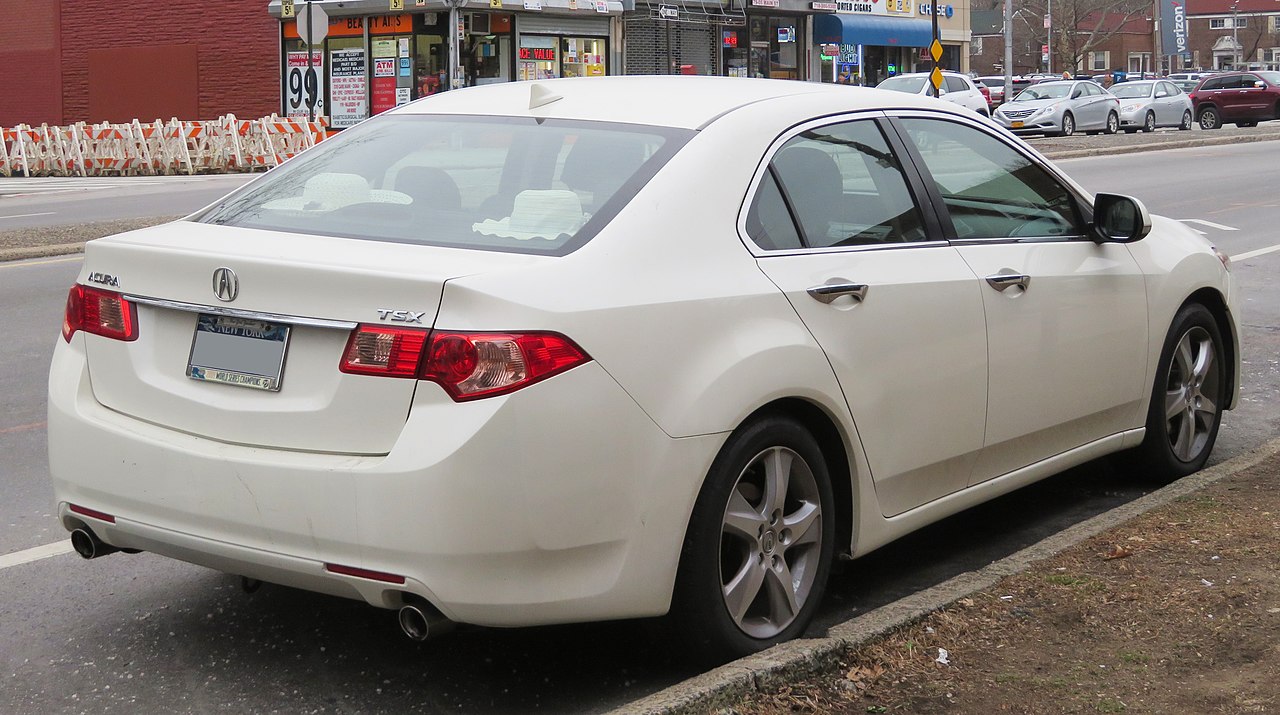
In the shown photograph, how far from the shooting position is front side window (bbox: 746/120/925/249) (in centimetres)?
429

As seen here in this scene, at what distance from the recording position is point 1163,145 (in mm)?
33969

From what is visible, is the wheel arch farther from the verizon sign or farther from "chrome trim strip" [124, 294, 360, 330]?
the verizon sign

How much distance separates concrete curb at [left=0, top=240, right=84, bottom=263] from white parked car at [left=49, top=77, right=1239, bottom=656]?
10.3 meters

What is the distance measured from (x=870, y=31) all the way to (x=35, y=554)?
4570 centimetres

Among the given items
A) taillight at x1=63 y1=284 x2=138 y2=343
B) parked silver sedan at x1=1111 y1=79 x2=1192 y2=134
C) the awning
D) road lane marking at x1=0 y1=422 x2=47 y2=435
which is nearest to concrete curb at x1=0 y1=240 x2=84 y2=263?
road lane marking at x1=0 y1=422 x2=47 y2=435

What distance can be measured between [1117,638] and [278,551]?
233 cm

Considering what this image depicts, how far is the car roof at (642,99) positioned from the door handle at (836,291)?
58cm

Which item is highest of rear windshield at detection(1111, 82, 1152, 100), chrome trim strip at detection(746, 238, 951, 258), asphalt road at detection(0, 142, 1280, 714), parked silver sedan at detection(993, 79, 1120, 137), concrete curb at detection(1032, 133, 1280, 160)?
rear windshield at detection(1111, 82, 1152, 100)

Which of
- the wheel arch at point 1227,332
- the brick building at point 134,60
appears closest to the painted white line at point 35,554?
the wheel arch at point 1227,332

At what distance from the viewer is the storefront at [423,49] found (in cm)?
3722

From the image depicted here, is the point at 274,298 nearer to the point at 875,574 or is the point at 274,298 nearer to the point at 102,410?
the point at 102,410

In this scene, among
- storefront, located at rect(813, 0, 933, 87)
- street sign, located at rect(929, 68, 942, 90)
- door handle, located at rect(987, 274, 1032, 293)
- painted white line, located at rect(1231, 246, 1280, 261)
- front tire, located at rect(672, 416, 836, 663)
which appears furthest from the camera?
storefront, located at rect(813, 0, 933, 87)

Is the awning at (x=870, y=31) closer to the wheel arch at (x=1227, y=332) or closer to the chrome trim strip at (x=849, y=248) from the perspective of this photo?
the wheel arch at (x=1227, y=332)

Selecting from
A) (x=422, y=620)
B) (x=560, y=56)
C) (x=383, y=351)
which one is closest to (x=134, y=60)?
(x=560, y=56)
